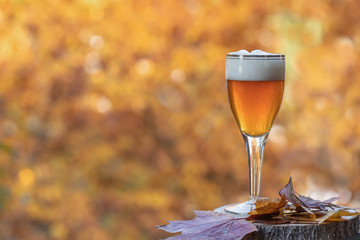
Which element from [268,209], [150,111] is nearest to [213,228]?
[268,209]

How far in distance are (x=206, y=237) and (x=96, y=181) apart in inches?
89.0

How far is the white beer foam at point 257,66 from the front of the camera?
4.29ft

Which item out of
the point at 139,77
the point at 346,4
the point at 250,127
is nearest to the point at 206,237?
the point at 250,127

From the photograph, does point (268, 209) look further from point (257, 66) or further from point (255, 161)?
point (257, 66)

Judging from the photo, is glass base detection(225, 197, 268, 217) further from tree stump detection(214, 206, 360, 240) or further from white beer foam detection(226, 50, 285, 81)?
white beer foam detection(226, 50, 285, 81)

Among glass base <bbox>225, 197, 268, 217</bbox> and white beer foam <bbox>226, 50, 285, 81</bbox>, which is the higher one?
white beer foam <bbox>226, 50, 285, 81</bbox>

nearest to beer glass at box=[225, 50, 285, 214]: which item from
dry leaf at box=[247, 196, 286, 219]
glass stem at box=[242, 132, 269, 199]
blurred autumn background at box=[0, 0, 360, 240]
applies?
glass stem at box=[242, 132, 269, 199]

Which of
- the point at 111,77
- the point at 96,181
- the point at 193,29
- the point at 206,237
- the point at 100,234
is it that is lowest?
the point at 206,237

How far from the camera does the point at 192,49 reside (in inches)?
125

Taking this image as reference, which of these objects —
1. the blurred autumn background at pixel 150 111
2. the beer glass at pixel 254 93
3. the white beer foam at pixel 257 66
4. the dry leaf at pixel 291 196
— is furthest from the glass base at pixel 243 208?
the blurred autumn background at pixel 150 111

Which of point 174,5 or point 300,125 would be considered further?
point 300,125

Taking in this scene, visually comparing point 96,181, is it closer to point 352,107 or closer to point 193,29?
point 193,29

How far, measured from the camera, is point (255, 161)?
139cm

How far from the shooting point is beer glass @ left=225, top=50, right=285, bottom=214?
131cm
